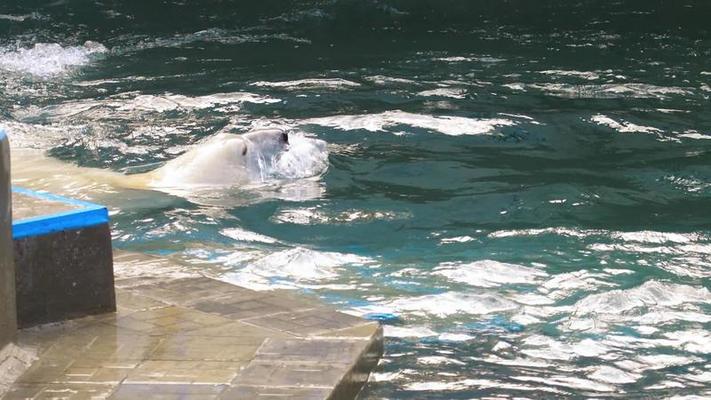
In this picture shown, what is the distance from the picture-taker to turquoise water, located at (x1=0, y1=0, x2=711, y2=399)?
5464 mm

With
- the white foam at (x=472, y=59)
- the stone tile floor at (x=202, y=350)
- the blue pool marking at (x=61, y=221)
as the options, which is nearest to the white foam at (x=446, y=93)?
the white foam at (x=472, y=59)

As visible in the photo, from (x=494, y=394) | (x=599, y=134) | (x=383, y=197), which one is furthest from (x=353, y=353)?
(x=599, y=134)

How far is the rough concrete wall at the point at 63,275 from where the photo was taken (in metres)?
4.75

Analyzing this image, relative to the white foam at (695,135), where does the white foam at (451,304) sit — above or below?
above

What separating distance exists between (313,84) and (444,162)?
140 inches

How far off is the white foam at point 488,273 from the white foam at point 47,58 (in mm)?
8886

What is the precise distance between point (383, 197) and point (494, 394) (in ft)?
13.6

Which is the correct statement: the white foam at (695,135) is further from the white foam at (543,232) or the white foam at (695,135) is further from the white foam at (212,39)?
the white foam at (212,39)

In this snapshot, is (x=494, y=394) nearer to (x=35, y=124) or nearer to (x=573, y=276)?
(x=573, y=276)

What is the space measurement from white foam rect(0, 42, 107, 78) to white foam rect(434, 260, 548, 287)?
889cm

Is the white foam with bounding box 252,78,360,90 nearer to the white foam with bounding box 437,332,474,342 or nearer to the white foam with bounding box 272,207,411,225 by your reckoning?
the white foam with bounding box 272,207,411,225

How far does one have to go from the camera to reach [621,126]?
10672 millimetres

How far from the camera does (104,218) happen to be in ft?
16.2

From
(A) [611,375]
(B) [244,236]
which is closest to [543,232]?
(B) [244,236]
